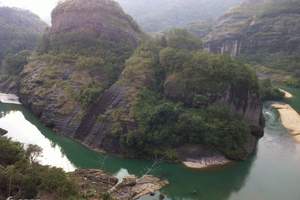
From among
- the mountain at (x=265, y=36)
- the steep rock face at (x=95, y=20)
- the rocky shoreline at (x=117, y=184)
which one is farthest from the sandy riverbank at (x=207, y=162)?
the mountain at (x=265, y=36)

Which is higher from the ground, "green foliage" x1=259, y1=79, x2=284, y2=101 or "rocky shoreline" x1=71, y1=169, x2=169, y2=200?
"rocky shoreline" x1=71, y1=169, x2=169, y2=200

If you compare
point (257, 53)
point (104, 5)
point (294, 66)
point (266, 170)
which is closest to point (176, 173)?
point (266, 170)

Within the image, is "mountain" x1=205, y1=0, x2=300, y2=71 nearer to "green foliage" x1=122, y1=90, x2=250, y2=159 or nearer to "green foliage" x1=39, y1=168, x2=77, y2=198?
"green foliage" x1=122, y1=90, x2=250, y2=159

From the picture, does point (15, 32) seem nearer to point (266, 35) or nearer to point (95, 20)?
point (95, 20)

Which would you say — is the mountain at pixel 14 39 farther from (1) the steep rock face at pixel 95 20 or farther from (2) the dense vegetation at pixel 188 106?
(2) the dense vegetation at pixel 188 106

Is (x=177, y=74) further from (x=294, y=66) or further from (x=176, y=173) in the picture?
(x=294, y=66)

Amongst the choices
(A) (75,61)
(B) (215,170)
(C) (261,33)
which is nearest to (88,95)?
(A) (75,61)

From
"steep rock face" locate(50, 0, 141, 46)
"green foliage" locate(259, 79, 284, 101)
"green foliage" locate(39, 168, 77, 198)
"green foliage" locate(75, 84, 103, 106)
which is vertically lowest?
"green foliage" locate(259, 79, 284, 101)

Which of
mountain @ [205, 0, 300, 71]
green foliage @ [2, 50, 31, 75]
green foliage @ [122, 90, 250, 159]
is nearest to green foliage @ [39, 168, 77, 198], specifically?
green foliage @ [122, 90, 250, 159]
